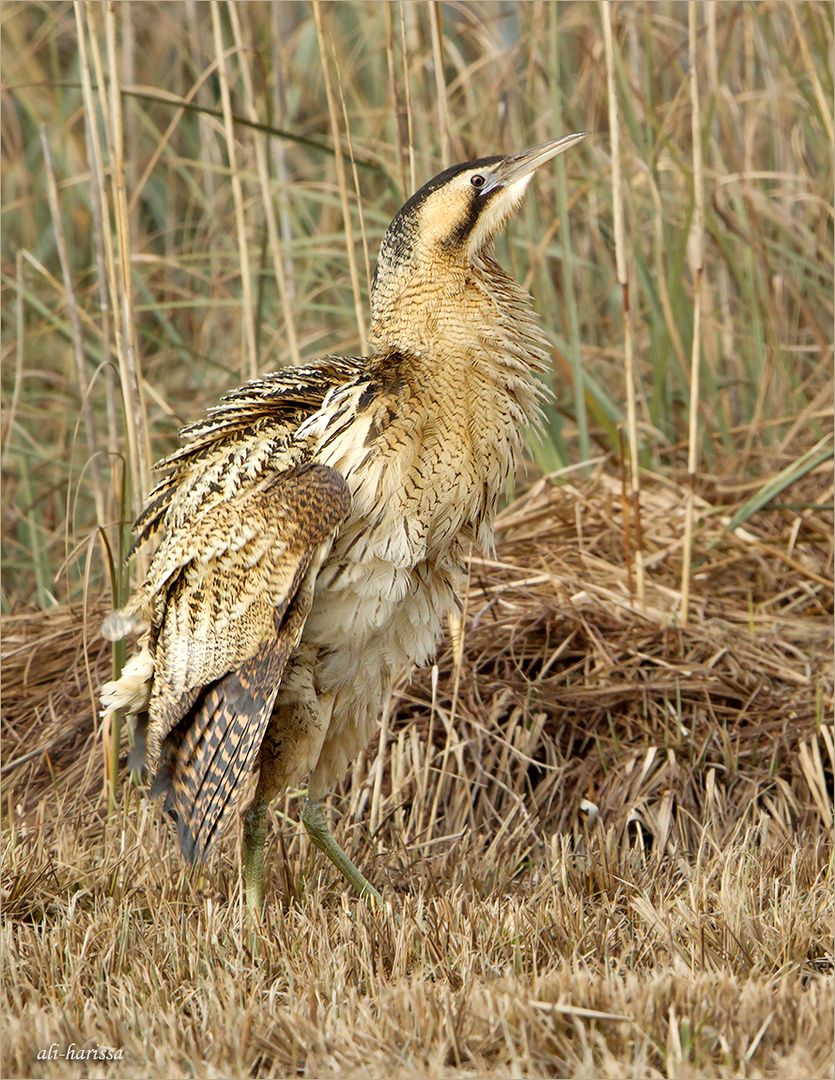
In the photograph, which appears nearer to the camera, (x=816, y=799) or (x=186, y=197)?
(x=816, y=799)

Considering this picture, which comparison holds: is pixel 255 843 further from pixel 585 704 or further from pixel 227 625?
pixel 585 704

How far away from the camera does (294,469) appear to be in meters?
2.94

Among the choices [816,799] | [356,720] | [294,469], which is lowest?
[816,799]

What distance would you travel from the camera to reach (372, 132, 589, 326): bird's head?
3.10 metres

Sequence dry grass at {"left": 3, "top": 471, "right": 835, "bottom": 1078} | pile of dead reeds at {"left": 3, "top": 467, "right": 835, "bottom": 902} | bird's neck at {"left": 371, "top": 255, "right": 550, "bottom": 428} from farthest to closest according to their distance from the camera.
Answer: pile of dead reeds at {"left": 3, "top": 467, "right": 835, "bottom": 902}, bird's neck at {"left": 371, "top": 255, "right": 550, "bottom": 428}, dry grass at {"left": 3, "top": 471, "right": 835, "bottom": 1078}

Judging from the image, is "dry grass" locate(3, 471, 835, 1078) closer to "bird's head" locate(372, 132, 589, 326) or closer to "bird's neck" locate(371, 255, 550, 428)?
"bird's neck" locate(371, 255, 550, 428)

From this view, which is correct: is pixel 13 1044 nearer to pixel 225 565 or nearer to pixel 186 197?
pixel 225 565

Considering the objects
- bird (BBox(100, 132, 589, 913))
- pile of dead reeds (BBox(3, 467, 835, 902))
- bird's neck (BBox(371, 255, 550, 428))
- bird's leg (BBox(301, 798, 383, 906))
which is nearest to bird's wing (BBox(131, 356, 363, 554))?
bird (BBox(100, 132, 589, 913))

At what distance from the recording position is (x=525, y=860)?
11.6ft

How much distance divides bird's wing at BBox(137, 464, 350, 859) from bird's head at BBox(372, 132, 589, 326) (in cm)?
58

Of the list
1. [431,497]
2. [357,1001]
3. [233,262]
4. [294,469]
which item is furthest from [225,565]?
[233,262]

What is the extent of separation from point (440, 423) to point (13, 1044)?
1.49m

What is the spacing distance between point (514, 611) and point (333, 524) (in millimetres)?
1471

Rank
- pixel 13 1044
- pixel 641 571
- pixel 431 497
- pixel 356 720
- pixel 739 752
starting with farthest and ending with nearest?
1. pixel 641 571
2. pixel 739 752
3. pixel 356 720
4. pixel 431 497
5. pixel 13 1044
